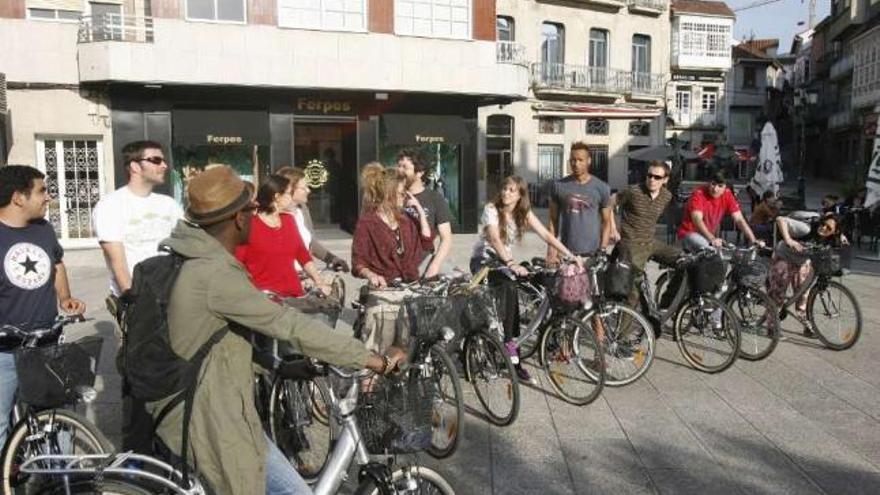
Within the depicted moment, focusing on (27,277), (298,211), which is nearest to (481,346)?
(298,211)

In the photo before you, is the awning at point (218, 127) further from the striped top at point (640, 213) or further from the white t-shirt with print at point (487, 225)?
the striped top at point (640, 213)

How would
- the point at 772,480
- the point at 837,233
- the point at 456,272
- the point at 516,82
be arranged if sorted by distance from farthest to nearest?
the point at 516,82 < the point at 837,233 < the point at 456,272 < the point at 772,480

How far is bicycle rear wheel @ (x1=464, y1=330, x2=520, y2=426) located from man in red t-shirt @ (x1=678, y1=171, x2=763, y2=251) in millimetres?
2928

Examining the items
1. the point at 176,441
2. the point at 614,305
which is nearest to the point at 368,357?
the point at 176,441

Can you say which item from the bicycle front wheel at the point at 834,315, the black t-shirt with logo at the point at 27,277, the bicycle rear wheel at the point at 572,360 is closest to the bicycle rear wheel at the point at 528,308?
the bicycle rear wheel at the point at 572,360

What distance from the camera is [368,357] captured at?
2.51m

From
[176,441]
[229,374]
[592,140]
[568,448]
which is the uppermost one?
[592,140]

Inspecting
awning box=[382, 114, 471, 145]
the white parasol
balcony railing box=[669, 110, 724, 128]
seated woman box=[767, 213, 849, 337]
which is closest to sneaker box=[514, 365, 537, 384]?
→ seated woman box=[767, 213, 849, 337]

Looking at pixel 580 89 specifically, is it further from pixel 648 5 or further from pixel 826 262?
pixel 826 262

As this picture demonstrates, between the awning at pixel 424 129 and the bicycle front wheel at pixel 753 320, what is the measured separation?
1111 centimetres

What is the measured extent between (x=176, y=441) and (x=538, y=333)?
152 inches

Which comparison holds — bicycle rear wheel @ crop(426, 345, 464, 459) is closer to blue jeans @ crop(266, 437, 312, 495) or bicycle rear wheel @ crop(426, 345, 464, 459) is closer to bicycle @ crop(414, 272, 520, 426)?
bicycle @ crop(414, 272, 520, 426)

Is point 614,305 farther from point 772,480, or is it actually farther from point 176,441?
point 176,441

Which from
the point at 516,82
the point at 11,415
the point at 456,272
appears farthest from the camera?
the point at 516,82
